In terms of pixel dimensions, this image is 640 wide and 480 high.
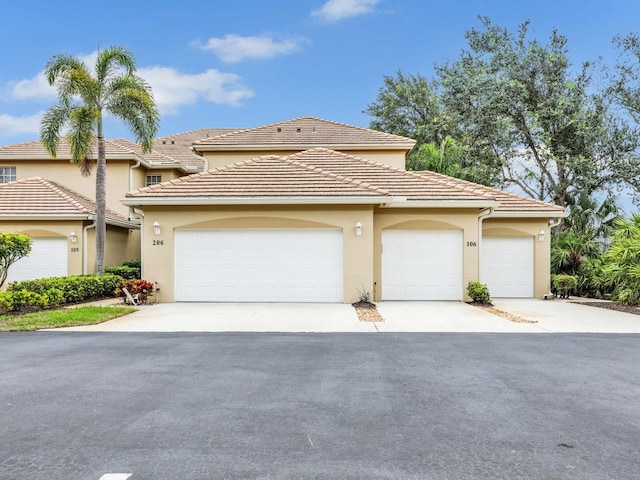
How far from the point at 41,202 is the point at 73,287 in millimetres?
5849

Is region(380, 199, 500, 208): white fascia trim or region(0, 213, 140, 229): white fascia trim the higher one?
region(380, 199, 500, 208): white fascia trim

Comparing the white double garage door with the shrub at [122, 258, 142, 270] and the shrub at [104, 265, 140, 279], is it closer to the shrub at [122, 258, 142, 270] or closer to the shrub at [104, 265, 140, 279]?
the shrub at [104, 265, 140, 279]

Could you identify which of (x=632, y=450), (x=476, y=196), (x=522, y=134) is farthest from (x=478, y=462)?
(x=522, y=134)

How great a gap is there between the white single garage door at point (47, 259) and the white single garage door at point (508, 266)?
1572 cm

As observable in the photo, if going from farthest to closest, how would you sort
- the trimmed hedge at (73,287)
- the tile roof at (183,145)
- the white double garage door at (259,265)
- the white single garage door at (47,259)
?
1. the tile roof at (183,145)
2. the white single garage door at (47,259)
3. the white double garage door at (259,265)
4. the trimmed hedge at (73,287)

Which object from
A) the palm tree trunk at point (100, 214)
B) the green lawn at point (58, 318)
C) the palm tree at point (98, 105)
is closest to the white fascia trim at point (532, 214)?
the green lawn at point (58, 318)

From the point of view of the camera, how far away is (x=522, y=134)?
2211 centimetres

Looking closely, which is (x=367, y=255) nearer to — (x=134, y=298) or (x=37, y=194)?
(x=134, y=298)

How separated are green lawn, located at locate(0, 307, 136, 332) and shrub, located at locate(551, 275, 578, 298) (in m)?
14.2

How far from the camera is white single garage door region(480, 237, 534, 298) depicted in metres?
15.7

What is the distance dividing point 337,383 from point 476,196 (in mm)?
10171

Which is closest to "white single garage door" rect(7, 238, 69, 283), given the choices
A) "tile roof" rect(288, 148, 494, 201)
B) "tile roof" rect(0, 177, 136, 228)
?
"tile roof" rect(0, 177, 136, 228)

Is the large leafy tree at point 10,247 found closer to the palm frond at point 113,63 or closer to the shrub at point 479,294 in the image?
the palm frond at point 113,63

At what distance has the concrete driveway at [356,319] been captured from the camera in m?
9.19
